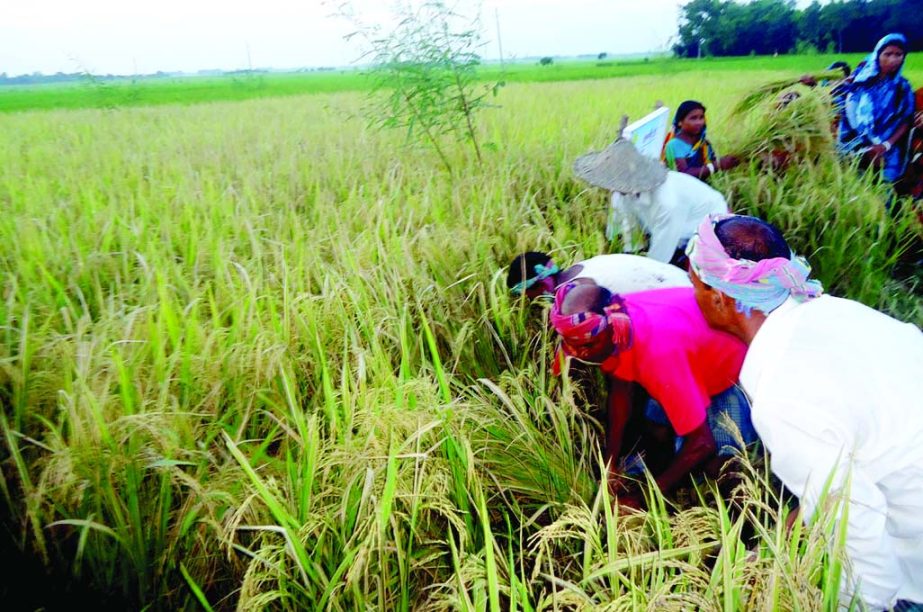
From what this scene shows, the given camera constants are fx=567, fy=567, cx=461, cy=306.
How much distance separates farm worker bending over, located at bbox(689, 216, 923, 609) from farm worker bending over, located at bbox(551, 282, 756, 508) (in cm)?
37

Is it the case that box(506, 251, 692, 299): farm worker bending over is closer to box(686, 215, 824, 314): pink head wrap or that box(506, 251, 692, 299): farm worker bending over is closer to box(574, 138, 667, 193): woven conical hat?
box(574, 138, 667, 193): woven conical hat

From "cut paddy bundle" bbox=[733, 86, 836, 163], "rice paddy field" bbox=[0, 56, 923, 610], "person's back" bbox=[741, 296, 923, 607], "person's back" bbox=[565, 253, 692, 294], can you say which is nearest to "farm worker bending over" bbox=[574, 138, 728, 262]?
"rice paddy field" bbox=[0, 56, 923, 610]

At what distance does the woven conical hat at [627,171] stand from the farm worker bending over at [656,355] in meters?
0.85

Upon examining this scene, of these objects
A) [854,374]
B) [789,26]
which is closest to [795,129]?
[854,374]

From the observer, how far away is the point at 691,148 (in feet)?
11.3

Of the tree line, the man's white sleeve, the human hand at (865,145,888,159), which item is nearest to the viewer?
the man's white sleeve

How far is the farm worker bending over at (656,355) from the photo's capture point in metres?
1.65

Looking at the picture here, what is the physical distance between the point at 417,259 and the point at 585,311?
3.39 ft

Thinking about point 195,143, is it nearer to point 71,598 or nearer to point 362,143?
point 362,143

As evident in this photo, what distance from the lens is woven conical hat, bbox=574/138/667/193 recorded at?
257 cm

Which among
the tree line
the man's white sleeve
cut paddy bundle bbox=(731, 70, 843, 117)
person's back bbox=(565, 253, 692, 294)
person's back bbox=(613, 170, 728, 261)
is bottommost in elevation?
the man's white sleeve

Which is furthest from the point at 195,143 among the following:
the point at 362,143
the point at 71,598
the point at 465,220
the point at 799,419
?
the point at 799,419

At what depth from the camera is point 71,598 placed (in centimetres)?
134

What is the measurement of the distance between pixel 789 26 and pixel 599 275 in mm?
23091
